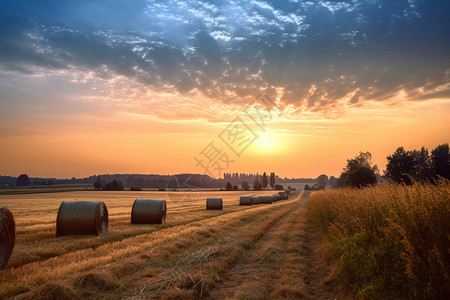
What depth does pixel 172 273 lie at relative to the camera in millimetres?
7668

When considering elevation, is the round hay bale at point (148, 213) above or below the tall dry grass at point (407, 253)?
below

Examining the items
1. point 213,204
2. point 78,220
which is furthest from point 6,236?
point 213,204

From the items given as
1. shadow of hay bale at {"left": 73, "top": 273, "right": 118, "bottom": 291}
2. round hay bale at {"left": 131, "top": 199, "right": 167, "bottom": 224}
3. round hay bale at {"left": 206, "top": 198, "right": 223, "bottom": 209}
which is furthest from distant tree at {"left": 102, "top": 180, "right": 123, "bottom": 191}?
shadow of hay bale at {"left": 73, "top": 273, "right": 118, "bottom": 291}

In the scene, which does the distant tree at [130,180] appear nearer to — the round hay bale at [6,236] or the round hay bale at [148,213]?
the round hay bale at [148,213]

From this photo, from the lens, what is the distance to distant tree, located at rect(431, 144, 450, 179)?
62350 mm

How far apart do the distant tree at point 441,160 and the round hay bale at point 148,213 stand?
6090cm

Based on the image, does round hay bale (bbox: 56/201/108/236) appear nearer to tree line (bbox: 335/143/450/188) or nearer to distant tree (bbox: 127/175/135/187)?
tree line (bbox: 335/143/450/188)

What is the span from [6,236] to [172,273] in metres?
5.13

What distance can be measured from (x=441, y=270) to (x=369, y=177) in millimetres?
63749

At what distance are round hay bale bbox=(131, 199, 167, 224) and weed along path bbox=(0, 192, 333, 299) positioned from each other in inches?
226

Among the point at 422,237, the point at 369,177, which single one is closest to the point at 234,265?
the point at 422,237

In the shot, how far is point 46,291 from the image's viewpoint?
5.93 metres

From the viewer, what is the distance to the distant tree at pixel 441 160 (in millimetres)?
62350

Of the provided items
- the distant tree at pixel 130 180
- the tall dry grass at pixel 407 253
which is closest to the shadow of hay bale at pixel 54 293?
the tall dry grass at pixel 407 253
